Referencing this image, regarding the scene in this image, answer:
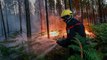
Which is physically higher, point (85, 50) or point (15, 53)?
point (85, 50)

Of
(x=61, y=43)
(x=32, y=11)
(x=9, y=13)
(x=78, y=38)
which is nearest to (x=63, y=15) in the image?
(x=61, y=43)

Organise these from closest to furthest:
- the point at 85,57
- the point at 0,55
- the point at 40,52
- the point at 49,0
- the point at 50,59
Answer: the point at 85,57, the point at 0,55, the point at 40,52, the point at 50,59, the point at 49,0

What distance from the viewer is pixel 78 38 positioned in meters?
6.71

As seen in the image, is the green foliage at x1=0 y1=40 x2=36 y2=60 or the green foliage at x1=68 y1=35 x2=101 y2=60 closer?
the green foliage at x1=68 y1=35 x2=101 y2=60

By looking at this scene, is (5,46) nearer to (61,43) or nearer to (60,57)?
(61,43)

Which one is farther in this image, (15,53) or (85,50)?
(15,53)

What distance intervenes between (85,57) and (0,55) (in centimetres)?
265

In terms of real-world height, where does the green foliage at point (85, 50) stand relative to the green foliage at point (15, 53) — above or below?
above

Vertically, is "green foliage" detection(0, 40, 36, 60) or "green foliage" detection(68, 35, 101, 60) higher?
"green foliage" detection(68, 35, 101, 60)

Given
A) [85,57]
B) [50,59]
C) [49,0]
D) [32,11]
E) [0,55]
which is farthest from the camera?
[32,11]

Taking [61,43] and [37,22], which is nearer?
[61,43]

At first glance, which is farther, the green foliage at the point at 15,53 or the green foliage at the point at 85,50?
the green foliage at the point at 15,53

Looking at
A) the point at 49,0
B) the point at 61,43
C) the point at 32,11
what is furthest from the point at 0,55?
the point at 32,11

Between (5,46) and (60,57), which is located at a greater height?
(5,46)
